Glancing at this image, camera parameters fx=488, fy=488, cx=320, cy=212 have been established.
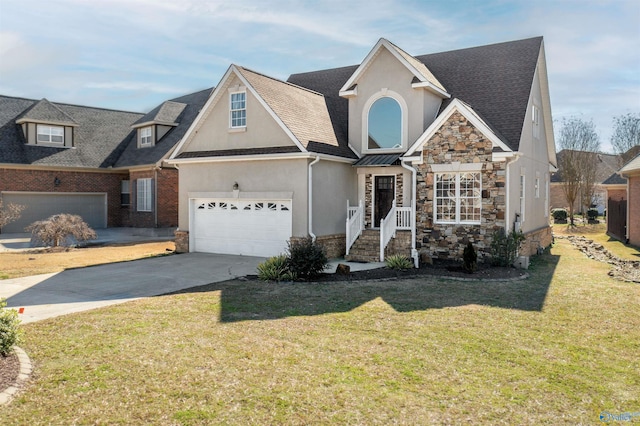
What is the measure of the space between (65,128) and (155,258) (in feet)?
53.7

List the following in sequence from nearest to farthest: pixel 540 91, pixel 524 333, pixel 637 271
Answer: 1. pixel 524 333
2. pixel 637 271
3. pixel 540 91

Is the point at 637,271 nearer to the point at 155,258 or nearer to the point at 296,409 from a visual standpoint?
the point at 296,409

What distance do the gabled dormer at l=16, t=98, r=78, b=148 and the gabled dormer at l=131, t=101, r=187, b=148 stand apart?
13.0ft

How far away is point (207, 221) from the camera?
19.5 metres

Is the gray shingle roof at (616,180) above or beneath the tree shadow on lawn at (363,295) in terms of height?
above

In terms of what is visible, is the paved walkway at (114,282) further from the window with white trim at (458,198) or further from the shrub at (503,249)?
the shrub at (503,249)

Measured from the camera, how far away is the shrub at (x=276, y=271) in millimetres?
13297

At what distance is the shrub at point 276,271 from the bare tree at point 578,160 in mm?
29893

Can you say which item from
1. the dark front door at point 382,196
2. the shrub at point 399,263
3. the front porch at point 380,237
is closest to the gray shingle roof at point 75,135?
the dark front door at point 382,196

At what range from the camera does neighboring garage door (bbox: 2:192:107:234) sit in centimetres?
2770

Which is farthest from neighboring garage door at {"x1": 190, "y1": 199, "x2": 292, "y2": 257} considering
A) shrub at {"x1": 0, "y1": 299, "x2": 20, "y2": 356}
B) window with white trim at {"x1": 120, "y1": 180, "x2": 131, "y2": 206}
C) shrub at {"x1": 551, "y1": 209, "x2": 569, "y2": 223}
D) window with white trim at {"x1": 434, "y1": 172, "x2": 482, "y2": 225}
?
shrub at {"x1": 551, "y1": 209, "x2": 569, "y2": 223}

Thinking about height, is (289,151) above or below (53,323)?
above

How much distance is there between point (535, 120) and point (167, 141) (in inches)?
786

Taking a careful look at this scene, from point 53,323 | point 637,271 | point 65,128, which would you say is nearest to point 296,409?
point 53,323
